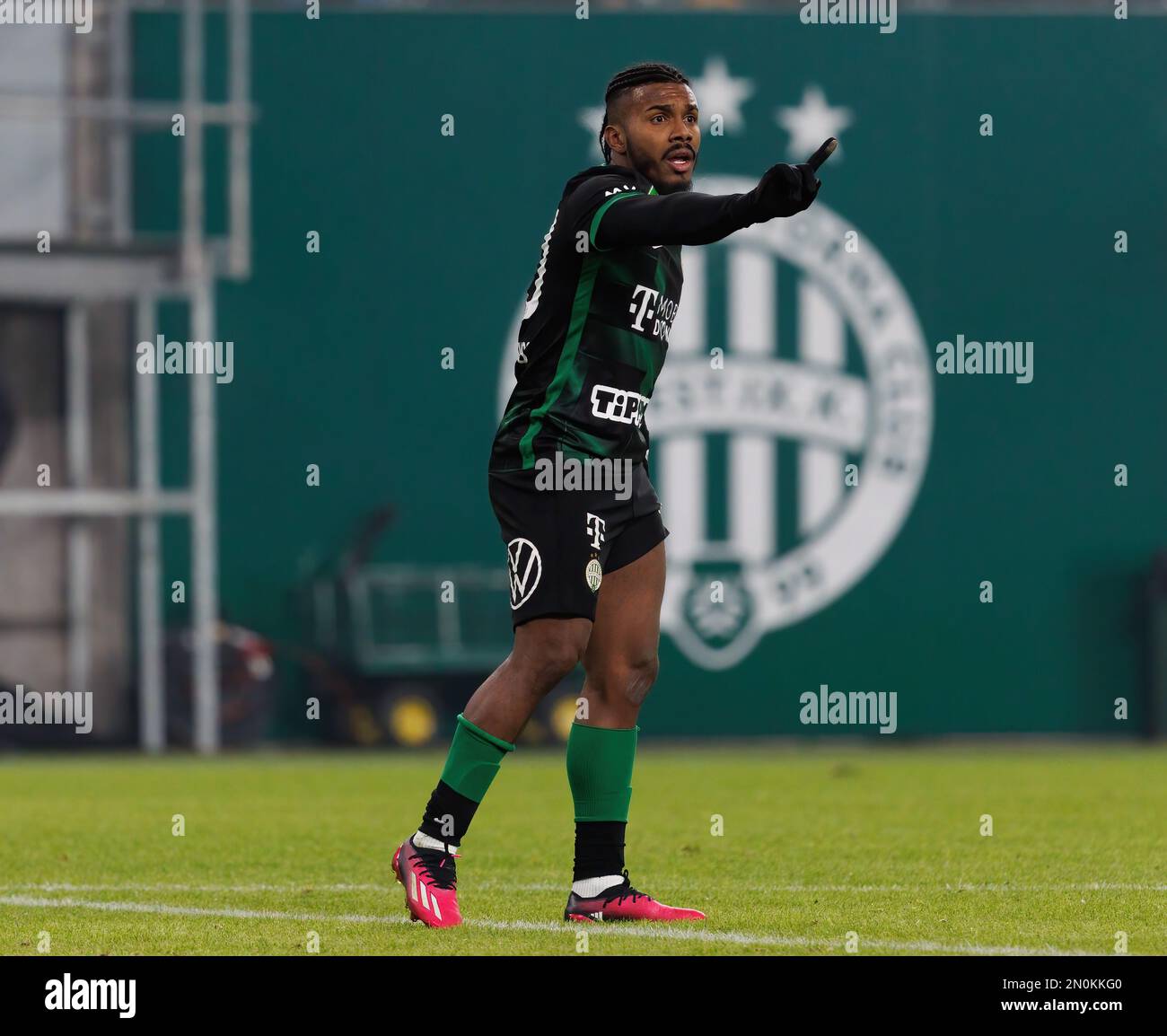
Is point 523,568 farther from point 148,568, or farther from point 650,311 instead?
point 148,568

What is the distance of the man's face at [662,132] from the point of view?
534cm

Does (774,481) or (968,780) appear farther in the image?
(774,481)

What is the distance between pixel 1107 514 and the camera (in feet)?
49.8

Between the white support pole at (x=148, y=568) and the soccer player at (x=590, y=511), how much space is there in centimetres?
870

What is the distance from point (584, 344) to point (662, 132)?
0.54m

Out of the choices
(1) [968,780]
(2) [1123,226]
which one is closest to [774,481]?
(2) [1123,226]

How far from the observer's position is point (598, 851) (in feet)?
17.6

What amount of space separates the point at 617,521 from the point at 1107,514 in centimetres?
1040

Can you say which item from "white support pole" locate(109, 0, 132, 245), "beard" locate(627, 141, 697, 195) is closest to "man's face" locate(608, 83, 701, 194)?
"beard" locate(627, 141, 697, 195)

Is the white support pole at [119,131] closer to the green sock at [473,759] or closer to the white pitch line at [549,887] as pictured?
the white pitch line at [549,887]

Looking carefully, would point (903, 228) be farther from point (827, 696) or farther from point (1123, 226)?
point (827, 696)

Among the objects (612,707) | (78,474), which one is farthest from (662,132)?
(78,474)

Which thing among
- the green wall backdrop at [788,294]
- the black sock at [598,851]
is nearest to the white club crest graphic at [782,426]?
the green wall backdrop at [788,294]

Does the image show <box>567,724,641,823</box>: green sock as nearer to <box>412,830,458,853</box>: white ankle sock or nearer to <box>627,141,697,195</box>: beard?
<box>412,830,458,853</box>: white ankle sock
